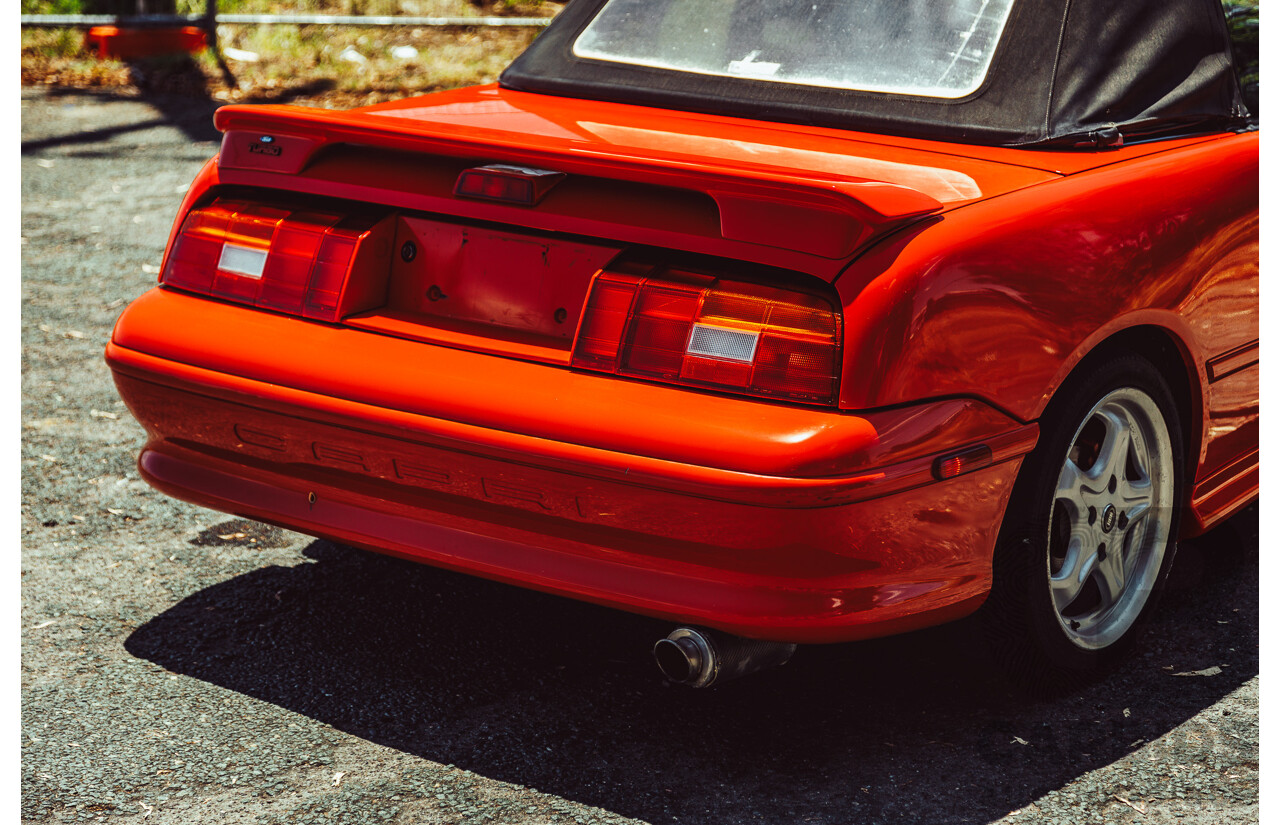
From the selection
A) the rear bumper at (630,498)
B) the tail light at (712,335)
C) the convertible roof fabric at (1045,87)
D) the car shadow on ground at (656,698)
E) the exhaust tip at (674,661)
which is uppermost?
the convertible roof fabric at (1045,87)

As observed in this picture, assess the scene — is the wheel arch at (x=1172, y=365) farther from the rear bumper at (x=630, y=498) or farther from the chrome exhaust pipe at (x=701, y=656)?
the chrome exhaust pipe at (x=701, y=656)

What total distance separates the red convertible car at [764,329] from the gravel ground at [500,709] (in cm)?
26

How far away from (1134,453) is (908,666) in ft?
2.34

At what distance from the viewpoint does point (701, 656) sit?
8.39ft

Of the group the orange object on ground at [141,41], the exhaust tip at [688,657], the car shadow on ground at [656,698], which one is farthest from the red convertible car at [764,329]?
the orange object on ground at [141,41]

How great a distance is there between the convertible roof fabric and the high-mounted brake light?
73 cm

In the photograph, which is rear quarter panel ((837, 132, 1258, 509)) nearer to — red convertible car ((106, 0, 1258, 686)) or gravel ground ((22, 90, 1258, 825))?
red convertible car ((106, 0, 1258, 686))

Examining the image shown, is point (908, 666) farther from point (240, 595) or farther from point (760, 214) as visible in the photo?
point (240, 595)

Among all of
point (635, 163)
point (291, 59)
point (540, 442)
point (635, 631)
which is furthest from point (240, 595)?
point (291, 59)

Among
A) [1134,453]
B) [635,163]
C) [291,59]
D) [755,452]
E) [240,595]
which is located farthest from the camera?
[291,59]

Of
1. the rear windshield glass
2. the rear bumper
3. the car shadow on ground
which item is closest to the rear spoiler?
the rear bumper

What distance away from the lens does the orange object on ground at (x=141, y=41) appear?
10672 mm

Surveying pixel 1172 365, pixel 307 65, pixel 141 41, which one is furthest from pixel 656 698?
pixel 141 41

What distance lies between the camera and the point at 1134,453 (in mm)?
3219
